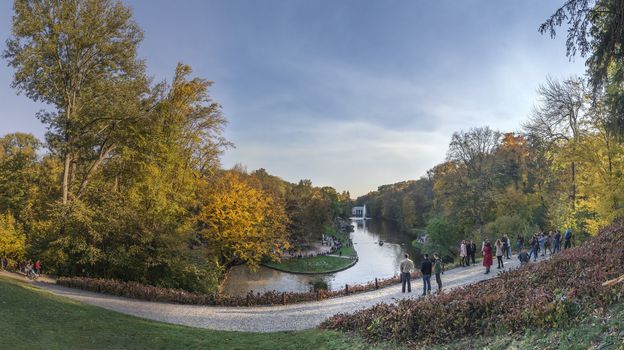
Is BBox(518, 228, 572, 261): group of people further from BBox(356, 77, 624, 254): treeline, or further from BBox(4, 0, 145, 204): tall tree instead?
BBox(4, 0, 145, 204): tall tree

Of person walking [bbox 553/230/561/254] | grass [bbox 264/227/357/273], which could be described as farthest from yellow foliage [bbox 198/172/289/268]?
person walking [bbox 553/230/561/254]

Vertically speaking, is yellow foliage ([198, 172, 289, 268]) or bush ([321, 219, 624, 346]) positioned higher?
yellow foliage ([198, 172, 289, 268])

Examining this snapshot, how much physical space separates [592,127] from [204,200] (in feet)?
84.5

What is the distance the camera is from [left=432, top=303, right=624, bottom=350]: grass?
628 cm

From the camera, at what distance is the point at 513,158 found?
44.9 meters

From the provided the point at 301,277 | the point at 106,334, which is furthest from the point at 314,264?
the point at 106,334

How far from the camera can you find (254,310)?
1703cm

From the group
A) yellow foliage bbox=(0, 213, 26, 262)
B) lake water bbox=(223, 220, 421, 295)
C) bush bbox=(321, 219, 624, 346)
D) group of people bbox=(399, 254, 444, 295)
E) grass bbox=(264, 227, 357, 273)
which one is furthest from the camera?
grass bbox=(264, 227, 357, 273)

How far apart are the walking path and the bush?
2494mm

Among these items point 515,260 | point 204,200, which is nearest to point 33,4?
point 204,200

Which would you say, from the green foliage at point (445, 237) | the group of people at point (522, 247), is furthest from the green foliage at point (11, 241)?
the green foliage at point (445, 237)

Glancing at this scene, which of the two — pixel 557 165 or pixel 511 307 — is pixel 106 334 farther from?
pixel 557 165

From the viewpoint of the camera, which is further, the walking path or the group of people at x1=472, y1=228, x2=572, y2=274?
the group of people at x1=472, y1=228, x2=572, y2=274

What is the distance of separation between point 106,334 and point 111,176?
57.8 feet
